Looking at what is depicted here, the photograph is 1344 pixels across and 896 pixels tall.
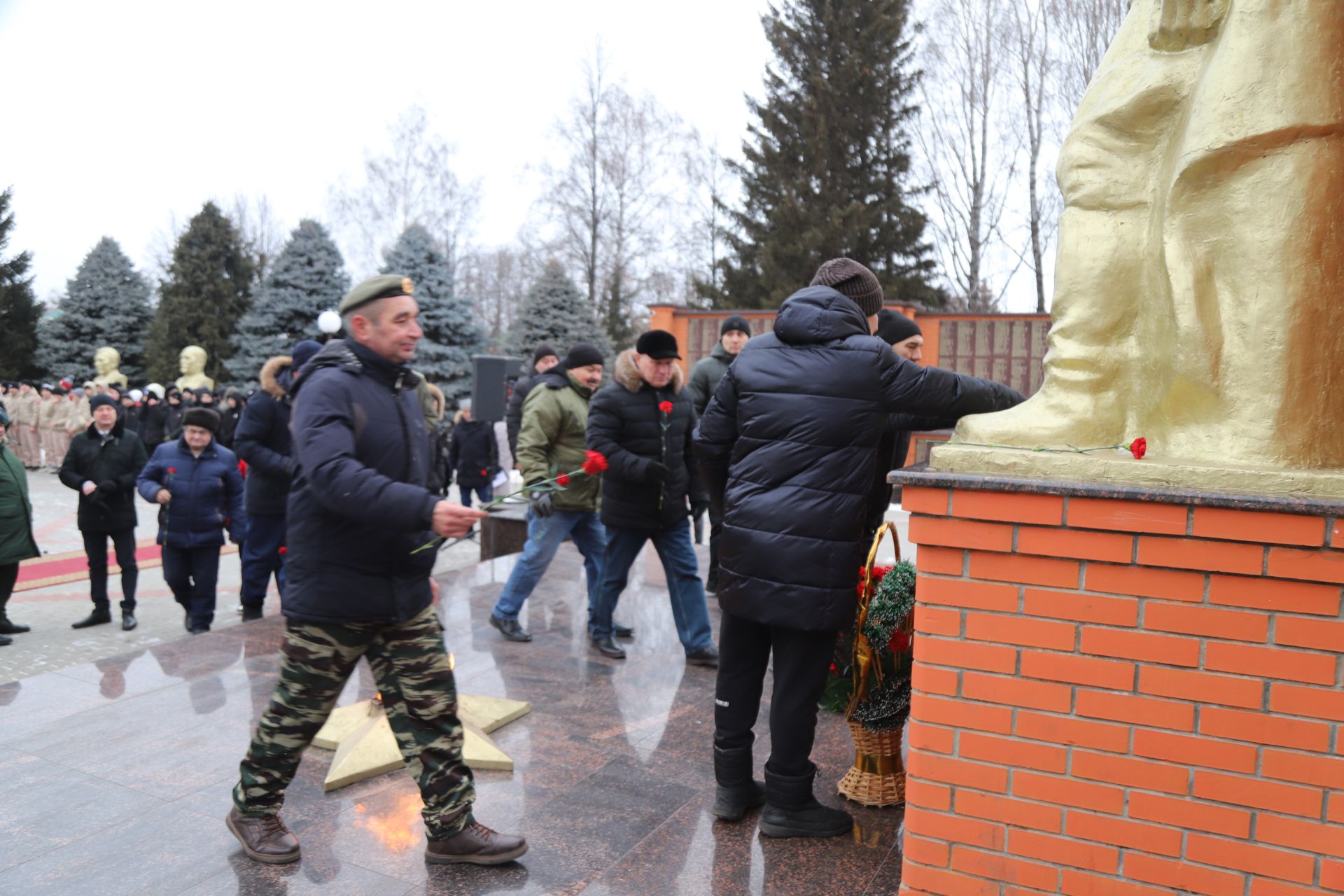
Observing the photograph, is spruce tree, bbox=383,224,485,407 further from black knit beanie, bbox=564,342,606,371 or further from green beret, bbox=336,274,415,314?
green beret, bbox=336,274,415,314

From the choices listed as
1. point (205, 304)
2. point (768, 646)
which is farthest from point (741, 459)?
point (205, 304)

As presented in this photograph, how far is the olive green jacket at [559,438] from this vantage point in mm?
6074

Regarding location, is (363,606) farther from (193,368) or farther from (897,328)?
(193,368)

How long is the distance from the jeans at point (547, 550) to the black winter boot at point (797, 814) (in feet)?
8.28

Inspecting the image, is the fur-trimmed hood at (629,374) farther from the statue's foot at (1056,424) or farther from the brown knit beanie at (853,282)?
the statue's foot at (1056,424)

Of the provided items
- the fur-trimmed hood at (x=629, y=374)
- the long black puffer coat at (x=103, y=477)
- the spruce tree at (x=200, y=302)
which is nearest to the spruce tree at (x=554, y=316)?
the spruce tree at (x=200, y=302)

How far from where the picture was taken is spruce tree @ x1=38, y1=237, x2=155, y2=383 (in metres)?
28.7

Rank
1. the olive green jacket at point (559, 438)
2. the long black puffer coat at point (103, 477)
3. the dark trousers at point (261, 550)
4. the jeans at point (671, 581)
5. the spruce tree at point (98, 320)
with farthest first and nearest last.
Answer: the spruce tree at point (98, 320) < the long black puffer coat at point (103, 477) < the dark trousers at point (261, 550) < the olive green jacket at point (559, 438) < the jeans at point (671, 581)

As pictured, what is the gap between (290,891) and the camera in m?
3.03

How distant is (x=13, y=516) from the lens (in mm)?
6891

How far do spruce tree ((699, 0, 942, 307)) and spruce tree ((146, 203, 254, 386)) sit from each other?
14.7 metres

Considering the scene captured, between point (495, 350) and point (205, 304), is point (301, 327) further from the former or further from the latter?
point (205, 304)

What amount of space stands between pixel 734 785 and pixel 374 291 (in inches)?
83.6

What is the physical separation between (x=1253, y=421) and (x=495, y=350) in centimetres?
2295
